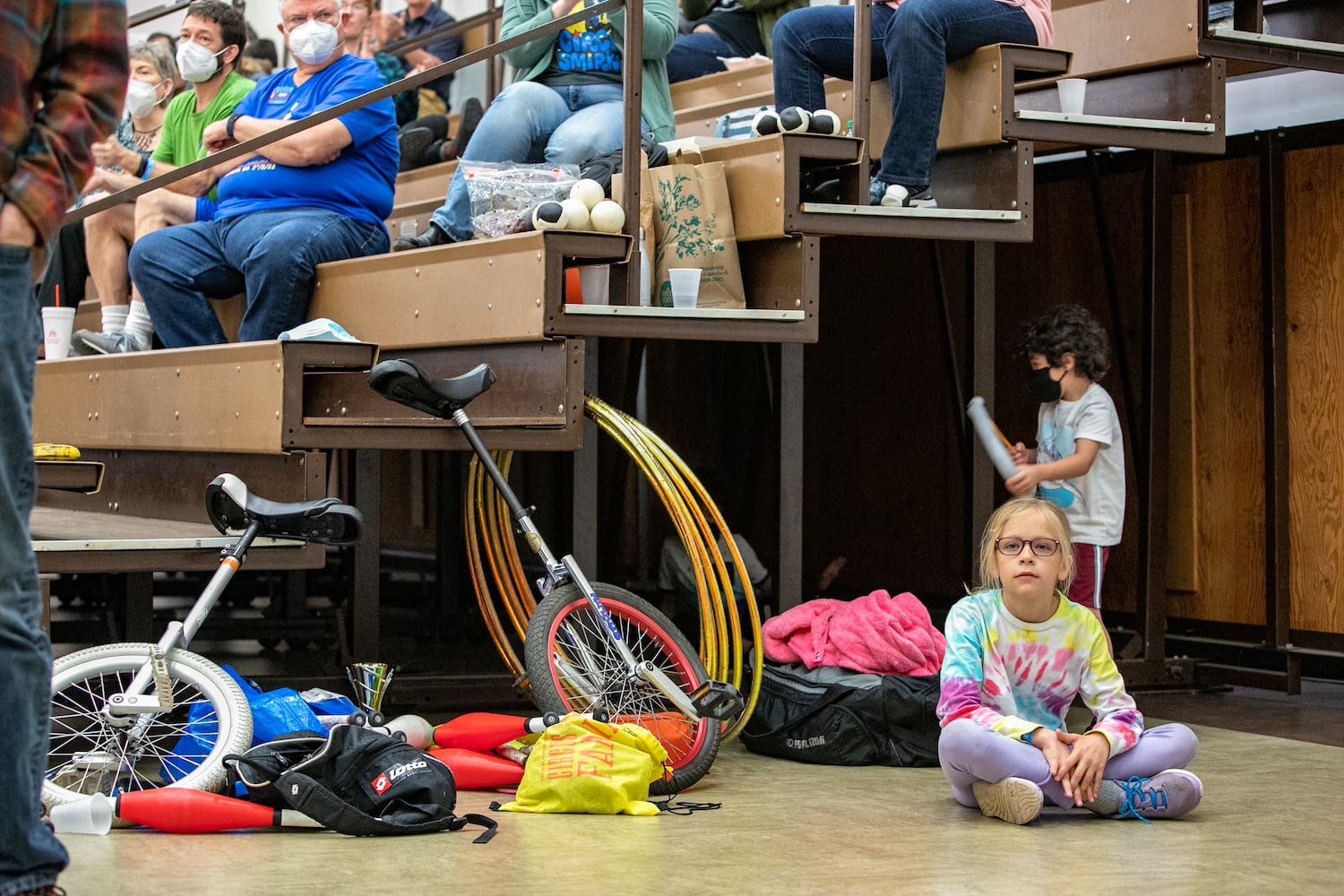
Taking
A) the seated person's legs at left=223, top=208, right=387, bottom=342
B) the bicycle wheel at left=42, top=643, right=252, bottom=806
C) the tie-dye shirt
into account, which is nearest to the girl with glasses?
the tie-dye shirt

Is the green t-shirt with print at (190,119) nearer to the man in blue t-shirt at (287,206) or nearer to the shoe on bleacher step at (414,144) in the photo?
the man in blue t-shirt at (287,206)

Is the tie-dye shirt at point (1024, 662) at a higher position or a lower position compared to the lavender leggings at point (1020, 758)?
higher

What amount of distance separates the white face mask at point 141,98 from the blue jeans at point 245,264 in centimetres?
133

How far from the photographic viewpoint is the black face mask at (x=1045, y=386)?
5.64 meters

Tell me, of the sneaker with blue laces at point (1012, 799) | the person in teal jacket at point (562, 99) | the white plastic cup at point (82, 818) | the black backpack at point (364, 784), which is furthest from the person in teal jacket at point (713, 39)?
the white plastic cup at point (82, 818)

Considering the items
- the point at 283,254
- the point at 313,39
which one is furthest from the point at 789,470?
the point at 313,39

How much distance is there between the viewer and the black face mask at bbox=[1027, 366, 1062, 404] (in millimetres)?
5641

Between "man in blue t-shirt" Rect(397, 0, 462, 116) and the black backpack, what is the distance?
5.85 m

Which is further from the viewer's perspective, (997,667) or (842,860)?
(997,667)

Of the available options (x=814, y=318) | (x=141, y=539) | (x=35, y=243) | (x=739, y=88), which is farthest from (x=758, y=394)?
(x=35, y=243)

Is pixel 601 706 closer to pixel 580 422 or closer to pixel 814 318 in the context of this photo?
pixel 580 422

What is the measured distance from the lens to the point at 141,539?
14.8ft

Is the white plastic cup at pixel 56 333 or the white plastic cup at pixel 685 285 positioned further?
the white plastic cup at pixel 56 333

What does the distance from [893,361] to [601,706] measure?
3586 mm
